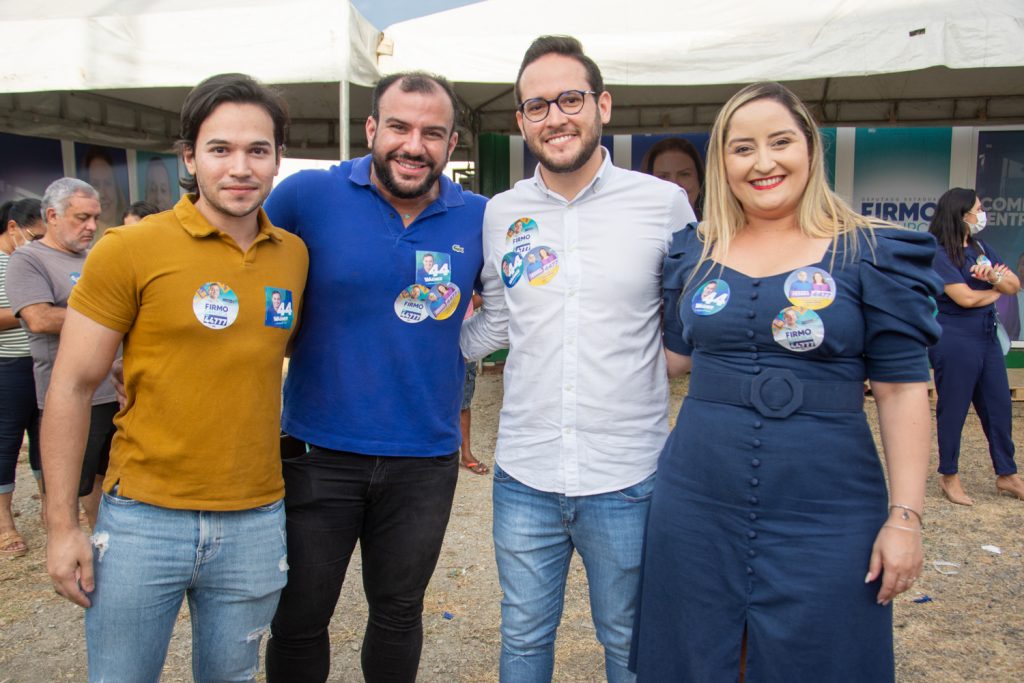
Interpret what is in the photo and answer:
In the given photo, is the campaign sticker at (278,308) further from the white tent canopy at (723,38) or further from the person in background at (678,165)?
the person in background at (678,165)

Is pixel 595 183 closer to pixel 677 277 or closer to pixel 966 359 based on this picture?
pixel 677 277

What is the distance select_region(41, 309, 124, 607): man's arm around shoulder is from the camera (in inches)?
68.1

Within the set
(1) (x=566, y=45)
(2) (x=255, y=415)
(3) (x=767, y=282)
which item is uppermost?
(1) (x=566, y=45)

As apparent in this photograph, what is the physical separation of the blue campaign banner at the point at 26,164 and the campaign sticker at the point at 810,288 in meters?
10.0

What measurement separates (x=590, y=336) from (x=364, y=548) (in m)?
1.01

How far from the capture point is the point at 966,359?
517 centimetres

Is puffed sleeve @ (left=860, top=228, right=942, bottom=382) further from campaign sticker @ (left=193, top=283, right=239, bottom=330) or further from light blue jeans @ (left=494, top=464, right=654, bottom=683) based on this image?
campaign sticker @ (left=193, top=283, right=239, bottom=330)

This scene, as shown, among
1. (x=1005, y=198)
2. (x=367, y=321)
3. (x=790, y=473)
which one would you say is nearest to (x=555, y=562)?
(x=790, y=473)

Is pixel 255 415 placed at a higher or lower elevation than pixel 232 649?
higher

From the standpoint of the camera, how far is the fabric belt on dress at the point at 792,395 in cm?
175

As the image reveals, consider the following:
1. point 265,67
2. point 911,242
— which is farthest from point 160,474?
point 265,67

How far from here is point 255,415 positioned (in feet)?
6.22

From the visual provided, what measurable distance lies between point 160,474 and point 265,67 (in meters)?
4.66

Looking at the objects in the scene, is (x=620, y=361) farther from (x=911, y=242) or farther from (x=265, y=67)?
(x=265, y=67)
